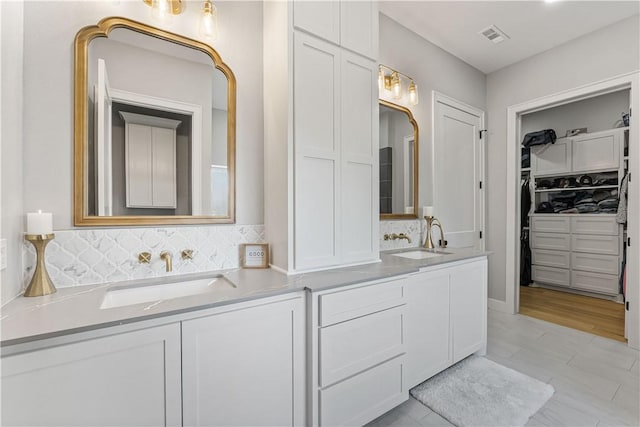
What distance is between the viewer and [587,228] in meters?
3.88

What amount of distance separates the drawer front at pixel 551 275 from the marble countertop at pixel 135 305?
12.7 ft

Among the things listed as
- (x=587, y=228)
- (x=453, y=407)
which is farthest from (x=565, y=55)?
(x=453, y=407)

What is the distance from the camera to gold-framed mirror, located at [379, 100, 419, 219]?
246cm

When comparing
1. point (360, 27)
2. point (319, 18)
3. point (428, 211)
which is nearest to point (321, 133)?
point (319, 18)

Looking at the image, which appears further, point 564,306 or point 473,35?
point 564,306

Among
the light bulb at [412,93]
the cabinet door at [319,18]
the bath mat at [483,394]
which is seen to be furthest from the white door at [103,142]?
the light bulb at [412,93]

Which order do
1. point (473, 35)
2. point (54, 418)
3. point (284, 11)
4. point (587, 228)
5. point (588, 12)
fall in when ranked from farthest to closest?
point (587, 228) < point (473, 35) < point (588, 12) < point (284, 11) < point (54, 418)

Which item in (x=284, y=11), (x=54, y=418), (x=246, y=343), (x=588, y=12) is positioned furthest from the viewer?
(x=588, y=12)

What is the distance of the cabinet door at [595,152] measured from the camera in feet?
12.0

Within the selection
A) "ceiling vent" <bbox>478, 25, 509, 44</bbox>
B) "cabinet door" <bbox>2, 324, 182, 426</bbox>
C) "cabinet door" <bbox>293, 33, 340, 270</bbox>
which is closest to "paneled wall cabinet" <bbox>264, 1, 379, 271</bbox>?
"cabinet door" <bbox>293, 33, 340, 270</bbox>

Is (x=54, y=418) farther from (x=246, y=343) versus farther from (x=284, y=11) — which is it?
(x=284, y=11)

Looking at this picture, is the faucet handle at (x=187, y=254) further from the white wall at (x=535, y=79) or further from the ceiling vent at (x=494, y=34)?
the white wall at (x=535, y=79)

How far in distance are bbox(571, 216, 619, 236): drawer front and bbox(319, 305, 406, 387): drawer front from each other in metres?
3.86

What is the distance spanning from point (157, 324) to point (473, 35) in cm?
345
